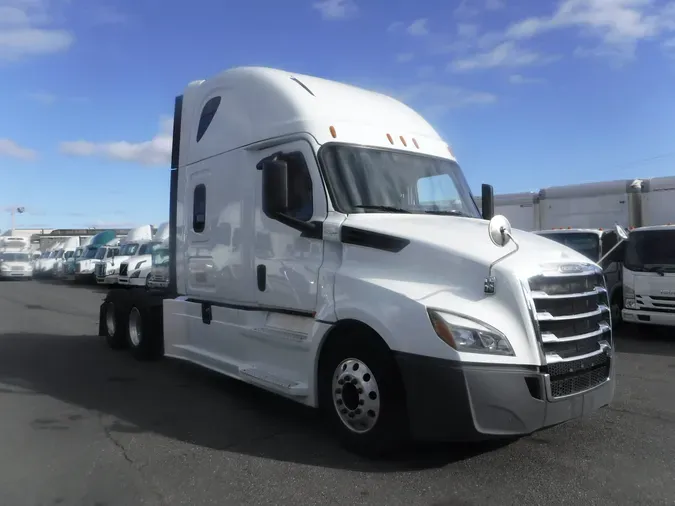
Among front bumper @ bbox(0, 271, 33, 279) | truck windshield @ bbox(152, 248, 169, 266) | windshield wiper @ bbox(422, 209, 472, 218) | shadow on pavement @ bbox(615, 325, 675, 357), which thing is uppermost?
windshield wiper @ bbox(422, 209, 472, 218)

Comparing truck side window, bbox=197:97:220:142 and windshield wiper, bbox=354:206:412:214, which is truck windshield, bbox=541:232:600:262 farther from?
truck side window, bbox=197:97:220:142

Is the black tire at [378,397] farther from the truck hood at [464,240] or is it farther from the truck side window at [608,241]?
the truck side window at [608,241]

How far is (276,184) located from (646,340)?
8.50 meters

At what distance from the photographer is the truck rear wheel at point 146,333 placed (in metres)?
8.55

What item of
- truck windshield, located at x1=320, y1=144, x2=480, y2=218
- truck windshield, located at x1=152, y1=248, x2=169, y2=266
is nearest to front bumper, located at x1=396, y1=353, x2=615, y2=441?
truck windshield, located at x1=320, y1=144, x2=480, y2=218

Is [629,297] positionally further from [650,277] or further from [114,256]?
[114,256]

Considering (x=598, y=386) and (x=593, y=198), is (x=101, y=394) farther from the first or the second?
(x=593, y=198)

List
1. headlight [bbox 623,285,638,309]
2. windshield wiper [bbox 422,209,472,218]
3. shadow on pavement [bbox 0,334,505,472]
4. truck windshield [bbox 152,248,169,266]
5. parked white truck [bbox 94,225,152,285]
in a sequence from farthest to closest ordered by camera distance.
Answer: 1. parked white truck [bbox 94,225,152,285]
2. headlight [bbox 623,285,638,309]
3. truck windshield [bbox 152,248,169,266]
4. windshield wiper [bbox 422,209,472,218]
5. shadow on pavement [bbox 0,334,505,472]

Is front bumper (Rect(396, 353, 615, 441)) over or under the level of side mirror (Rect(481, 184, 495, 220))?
under

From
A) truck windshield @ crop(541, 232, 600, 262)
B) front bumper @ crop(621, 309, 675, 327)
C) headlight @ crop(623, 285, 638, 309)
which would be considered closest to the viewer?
front bumper @ crop(621, 309, 675, 327)

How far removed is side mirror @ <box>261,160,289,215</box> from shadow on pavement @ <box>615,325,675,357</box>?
690cm

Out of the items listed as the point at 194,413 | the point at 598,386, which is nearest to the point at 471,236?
the point at 598,386

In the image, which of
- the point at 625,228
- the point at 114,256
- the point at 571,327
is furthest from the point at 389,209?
the point at 114,256

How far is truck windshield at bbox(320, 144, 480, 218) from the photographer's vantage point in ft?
16.8
